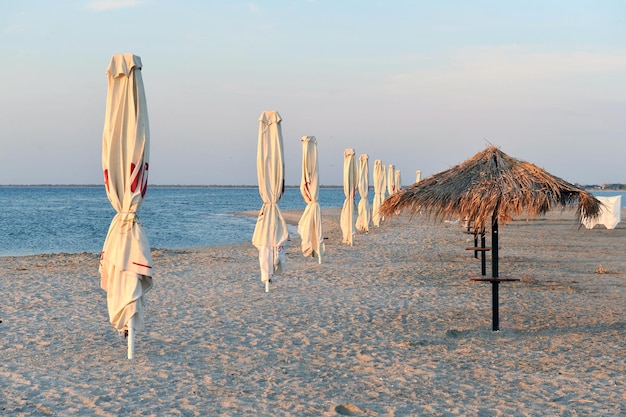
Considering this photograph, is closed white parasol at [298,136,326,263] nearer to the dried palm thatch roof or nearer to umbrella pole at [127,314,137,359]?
the dried palm thatch roof

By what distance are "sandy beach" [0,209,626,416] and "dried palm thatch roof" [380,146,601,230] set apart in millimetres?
1235

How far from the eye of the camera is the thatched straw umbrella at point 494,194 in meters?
6.48

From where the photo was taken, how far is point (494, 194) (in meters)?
6.52

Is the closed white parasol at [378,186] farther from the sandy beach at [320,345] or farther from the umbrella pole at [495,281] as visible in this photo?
the umbrella pole at [495,281]

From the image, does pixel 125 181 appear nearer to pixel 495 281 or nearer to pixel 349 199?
pixel 495 281

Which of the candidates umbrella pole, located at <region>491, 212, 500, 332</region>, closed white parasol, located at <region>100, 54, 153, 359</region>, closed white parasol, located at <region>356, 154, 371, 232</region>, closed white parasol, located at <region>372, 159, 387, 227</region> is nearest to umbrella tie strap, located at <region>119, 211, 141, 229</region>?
closed white parasol, located at <region>100, 54, 153, 359</region>

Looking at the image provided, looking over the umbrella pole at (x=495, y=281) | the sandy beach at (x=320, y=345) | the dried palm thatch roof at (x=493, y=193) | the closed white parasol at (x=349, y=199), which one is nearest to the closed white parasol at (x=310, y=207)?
the sandy beach at (x=320, y=345)

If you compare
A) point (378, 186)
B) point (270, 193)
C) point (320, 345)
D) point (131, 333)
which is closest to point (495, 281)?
point (320, 345)

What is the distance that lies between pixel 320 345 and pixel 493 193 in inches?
87.8

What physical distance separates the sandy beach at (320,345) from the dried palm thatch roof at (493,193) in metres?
1.24

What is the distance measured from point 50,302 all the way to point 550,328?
5.91m

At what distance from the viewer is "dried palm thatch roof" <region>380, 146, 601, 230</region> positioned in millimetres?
6473

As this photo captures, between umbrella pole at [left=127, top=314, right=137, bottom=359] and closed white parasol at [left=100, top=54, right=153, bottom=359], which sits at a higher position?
closed white parasol at [left=100, top=54, right=153, bottom=359]

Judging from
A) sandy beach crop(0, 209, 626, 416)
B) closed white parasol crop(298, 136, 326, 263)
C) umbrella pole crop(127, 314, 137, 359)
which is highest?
closed white parasol crop(298, 136, 326, 263)
